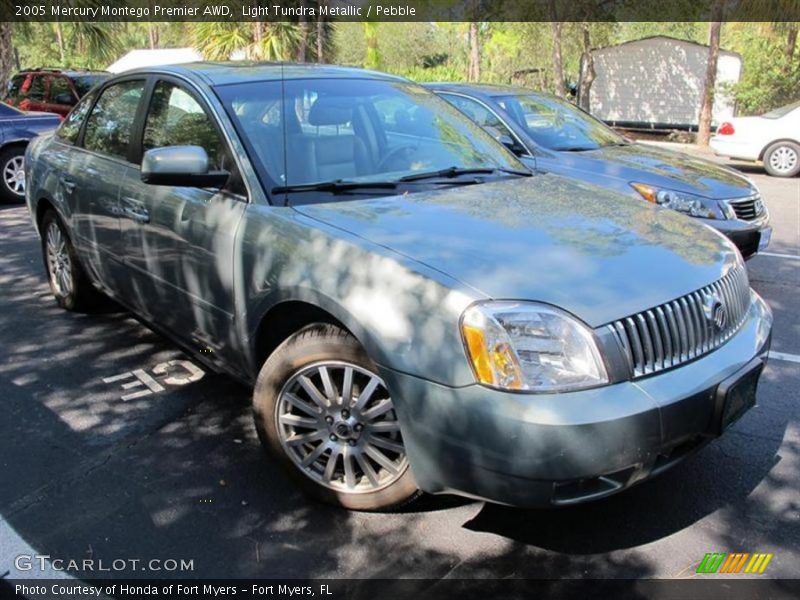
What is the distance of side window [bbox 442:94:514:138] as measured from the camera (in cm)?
641

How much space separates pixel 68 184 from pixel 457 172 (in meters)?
2.65

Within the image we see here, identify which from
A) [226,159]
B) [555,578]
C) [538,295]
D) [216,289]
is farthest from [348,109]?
[555,578]

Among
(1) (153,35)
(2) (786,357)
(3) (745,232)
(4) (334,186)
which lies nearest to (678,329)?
(4) (334,186)

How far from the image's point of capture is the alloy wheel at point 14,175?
932cm

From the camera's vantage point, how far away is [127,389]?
13.3ft

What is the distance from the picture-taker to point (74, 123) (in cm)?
495

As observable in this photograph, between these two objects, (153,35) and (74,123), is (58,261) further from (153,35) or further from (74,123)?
(153,35)

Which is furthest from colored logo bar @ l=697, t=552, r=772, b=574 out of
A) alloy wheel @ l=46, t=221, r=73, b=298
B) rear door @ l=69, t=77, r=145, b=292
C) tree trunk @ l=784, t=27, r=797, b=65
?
tree trunk @ l=784, t=27, r=797, b=65

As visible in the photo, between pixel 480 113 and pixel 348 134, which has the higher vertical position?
pixel 480 113

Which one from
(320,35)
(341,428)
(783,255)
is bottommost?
(783,255)

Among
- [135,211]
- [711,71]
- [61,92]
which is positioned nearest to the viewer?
[135,211]

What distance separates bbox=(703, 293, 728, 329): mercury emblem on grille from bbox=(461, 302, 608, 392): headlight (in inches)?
25.0

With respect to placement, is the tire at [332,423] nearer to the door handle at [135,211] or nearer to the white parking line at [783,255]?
the door handle at [135,211]

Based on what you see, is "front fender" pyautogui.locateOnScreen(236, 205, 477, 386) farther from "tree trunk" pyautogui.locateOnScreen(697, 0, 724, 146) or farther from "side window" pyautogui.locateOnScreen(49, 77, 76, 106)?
"tree trunk" pyautogui.locateOnScreen(697, 0, 724, 146)
